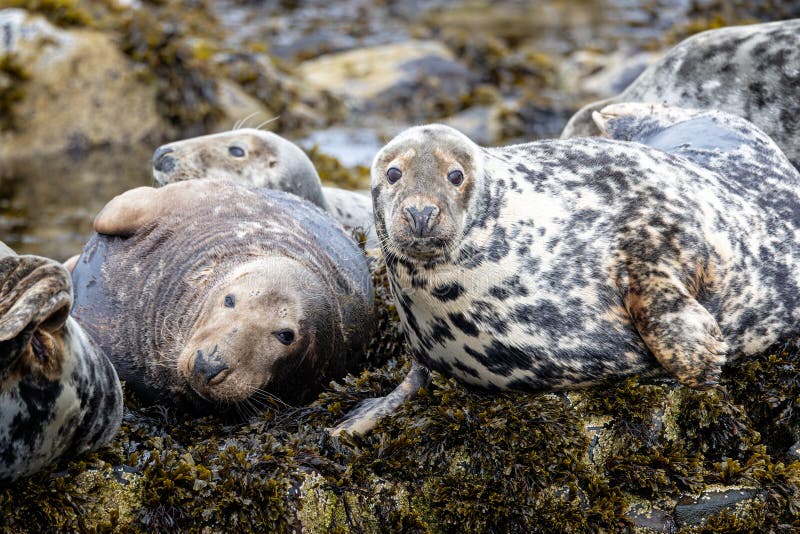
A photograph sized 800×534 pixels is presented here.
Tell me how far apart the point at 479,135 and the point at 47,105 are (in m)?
4.94

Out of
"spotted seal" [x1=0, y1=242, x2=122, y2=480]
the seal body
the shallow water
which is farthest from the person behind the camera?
the shallow water

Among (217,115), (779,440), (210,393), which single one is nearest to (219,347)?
(210,393)

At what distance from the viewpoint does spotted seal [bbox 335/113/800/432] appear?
412 centimetres

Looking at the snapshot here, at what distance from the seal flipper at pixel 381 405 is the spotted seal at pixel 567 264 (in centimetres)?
2

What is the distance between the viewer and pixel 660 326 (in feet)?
13.4

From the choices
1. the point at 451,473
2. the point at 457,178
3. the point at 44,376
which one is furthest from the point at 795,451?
the point at 44,376

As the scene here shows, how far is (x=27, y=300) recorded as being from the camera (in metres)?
3.63

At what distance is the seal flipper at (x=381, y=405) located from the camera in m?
4.61

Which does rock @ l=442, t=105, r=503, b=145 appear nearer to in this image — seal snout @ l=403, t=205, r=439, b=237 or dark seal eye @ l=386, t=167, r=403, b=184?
dark seal eye @ l=386, t=167, r=403, b=184

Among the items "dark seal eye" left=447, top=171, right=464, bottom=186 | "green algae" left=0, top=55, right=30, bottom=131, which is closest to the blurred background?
"green algae" left=0, top=55, right=30, bottom=131

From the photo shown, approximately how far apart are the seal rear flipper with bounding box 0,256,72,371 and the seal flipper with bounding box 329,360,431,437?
1319mm

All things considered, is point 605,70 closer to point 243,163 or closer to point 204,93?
point 204,93

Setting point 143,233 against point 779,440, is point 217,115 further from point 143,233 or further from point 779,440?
point 779,440

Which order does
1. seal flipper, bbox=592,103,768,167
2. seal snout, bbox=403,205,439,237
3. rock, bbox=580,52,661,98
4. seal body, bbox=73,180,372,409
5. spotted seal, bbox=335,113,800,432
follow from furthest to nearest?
1. rock, bbox=580,52,661,98
2. seal flipper, bbox=592,103,768,167
3. seal body, bbox=73,180,372,409
4. spotted seal, bbox=335,113,800,432
5. seal snout, bbox=403,205,439,237
